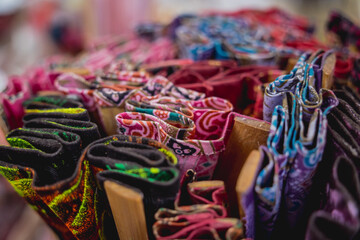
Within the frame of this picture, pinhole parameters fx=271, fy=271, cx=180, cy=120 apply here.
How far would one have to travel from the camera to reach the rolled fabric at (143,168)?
54 cm

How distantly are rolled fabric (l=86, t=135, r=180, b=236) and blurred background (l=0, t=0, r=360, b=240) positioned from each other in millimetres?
1745

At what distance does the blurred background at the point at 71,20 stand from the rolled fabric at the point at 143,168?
1745 mm

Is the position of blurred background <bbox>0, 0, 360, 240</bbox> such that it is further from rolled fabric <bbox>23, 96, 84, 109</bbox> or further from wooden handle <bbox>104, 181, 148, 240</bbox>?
wooden handle <bbox>104, 181, 148, 240</bbox>

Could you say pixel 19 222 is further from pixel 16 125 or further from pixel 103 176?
pixel 16 125

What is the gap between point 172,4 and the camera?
9.27ft

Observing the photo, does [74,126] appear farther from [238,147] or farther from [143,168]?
[238,147]

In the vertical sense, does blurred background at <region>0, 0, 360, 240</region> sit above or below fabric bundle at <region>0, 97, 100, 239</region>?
Answer: above

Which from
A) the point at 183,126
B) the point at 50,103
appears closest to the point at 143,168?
the point at 183,126

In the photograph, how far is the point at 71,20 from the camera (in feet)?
8.48

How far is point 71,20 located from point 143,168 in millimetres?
A: 2481

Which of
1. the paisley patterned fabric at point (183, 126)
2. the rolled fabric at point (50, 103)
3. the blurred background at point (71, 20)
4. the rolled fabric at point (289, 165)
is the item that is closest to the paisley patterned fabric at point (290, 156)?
the rolled fabric at point (289, 165)

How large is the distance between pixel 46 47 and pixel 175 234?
2745 mm

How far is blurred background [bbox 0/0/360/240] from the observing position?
2.15 m

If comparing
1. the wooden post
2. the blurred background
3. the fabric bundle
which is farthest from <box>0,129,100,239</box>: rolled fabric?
the blurred background
